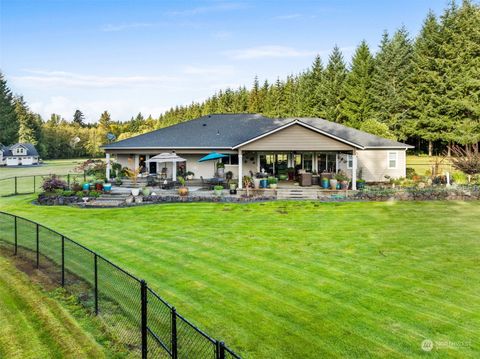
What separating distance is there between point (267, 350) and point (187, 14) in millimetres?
28179

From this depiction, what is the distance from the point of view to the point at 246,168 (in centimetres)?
2839

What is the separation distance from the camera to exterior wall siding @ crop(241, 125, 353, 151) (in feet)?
78.5

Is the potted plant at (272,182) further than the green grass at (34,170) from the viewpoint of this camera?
No

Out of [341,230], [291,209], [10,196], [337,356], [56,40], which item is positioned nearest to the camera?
[337,356]

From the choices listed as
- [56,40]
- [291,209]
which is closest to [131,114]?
[56,40]

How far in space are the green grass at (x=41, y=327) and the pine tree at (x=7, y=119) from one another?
255 ft

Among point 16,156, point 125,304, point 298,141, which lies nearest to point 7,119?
point 16,156

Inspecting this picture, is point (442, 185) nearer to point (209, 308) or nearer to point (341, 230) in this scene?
point (341, 230)

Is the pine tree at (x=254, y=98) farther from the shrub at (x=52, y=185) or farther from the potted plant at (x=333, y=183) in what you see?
the shrub at (x=52, y=185)

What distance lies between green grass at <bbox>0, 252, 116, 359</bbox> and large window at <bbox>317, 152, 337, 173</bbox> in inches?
893

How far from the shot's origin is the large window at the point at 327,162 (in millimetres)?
28641

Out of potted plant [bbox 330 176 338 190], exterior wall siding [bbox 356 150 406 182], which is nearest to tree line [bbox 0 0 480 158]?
exterior wall siding [bbox 356 150 406 182]

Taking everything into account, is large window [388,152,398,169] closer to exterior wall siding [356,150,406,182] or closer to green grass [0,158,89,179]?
exterior wall siding [356,150,406,182]

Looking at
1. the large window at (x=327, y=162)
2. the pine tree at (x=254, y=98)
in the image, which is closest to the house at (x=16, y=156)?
the pine tree at (x=254, y=98)
